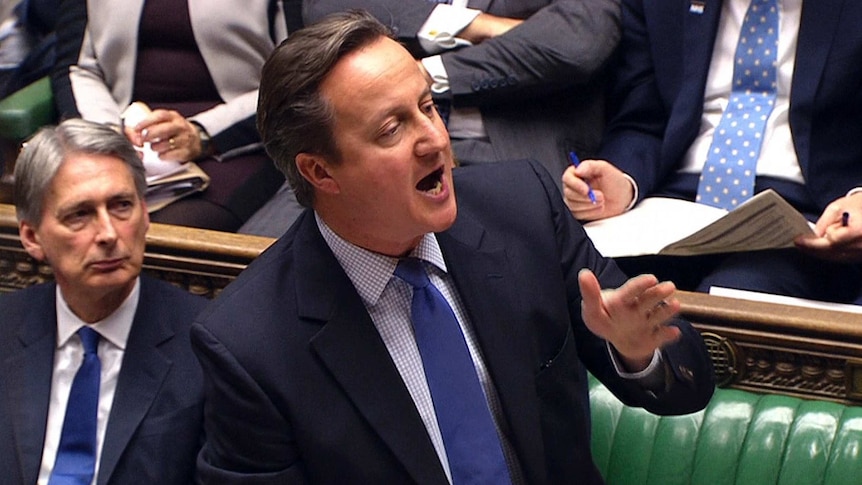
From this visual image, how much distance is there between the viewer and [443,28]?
2.33 m

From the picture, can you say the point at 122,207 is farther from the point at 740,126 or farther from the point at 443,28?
the point at 740,126

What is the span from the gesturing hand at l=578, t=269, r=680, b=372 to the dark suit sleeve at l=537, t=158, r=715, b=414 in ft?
0.26

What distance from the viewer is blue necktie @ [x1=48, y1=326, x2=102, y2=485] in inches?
72.5

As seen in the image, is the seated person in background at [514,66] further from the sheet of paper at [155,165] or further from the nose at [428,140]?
the nose at [428,140]

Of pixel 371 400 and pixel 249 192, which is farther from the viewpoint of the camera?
pixel 249 192

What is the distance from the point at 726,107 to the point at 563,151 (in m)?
0.29

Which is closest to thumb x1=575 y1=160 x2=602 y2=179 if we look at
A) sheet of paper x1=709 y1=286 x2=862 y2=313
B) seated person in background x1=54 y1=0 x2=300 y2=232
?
sheet of paper x1=709 y1=286 x2=862 y2=313

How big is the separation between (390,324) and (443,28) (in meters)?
0.99

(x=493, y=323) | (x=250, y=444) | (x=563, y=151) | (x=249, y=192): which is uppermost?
(x=493, y=323)

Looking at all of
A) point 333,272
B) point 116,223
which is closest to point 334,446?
point 333,272

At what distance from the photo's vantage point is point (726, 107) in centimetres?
217

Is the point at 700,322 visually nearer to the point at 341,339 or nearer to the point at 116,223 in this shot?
the point at 341,339

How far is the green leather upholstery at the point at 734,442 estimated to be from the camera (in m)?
1.81

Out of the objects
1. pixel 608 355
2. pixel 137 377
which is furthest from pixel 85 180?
pixel 608 355
